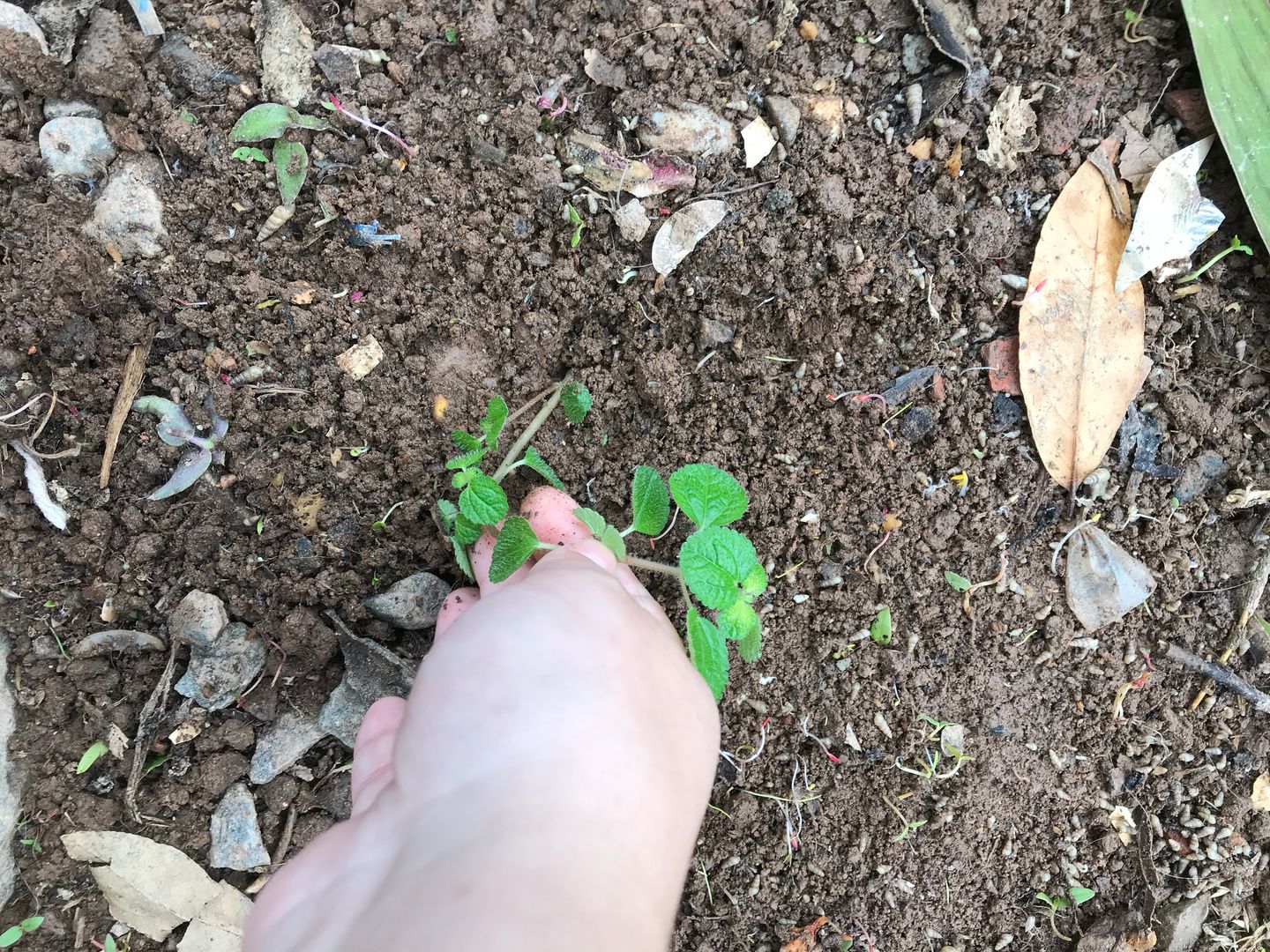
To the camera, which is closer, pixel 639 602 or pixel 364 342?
pixel 639 602

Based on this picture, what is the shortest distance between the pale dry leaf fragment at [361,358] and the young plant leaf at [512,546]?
53 centimetres

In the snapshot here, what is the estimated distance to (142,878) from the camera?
5.98ft

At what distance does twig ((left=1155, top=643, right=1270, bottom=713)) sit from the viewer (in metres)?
2.00

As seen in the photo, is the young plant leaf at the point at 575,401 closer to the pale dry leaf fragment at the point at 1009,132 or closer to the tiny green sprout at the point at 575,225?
the tiny green sprout at the point at 575,225

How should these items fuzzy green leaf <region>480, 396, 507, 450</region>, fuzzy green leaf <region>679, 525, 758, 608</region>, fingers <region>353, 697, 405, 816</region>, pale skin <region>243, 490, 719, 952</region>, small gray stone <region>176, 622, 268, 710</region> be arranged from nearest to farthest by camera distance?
pale skin <region>243, 490, 719, 952</region> < fingers <region>353, 697, 405, 816</region> < fuzzy green leaf <region>679, 525, 758, 608</region> < fuzzy green leaf <region>480, 396, 507, 450</region> < small gray stone <region>176, 622, 268, 710</region>

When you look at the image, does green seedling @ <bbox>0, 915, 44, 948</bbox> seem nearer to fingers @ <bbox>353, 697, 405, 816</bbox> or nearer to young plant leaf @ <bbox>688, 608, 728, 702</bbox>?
fingers @ <bbox>353, 697, 405, 816</bbox>

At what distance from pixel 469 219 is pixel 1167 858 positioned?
2.23 meters

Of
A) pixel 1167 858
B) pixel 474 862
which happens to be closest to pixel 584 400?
pixel 474 862

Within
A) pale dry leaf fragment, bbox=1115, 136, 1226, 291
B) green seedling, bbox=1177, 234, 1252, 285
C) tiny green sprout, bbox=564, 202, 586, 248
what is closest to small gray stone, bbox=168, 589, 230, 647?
tiny green sprout, bbox=564, 202, 586, 248

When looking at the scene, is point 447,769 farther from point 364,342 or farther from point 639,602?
point 364,342

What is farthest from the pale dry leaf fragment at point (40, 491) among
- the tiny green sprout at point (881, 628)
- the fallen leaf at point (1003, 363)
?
the fallen leaf at point (1003, 363)

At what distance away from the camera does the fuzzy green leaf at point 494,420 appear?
1.73 metres

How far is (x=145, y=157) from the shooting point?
1.79m

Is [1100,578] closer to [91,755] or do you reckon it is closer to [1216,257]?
[1216,257]
